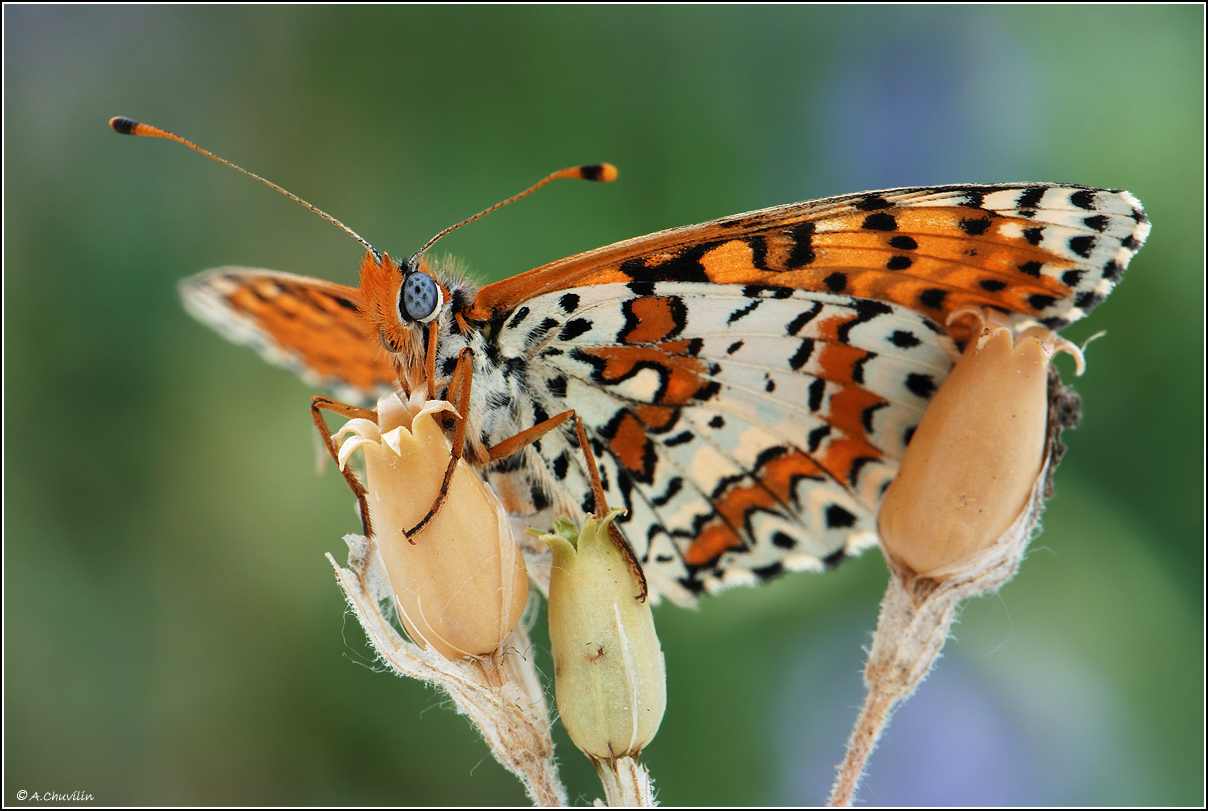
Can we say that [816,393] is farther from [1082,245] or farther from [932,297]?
[1082,245]


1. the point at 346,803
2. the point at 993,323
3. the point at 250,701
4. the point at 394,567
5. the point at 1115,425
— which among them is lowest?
the point at 346,803

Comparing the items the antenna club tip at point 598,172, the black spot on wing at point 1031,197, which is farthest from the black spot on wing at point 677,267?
the black spot on wing at point 1031,197

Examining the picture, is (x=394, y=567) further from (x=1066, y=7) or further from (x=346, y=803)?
(x=1066, y=7)

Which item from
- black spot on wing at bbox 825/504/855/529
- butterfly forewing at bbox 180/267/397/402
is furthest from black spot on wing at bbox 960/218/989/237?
butterfly forewing at bbox 180/267/397/402

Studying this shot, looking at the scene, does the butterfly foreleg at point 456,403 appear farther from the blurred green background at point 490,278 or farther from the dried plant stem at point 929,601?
the blurred green background at point 490,278

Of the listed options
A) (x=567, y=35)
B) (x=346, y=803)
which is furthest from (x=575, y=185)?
(x=346, y=803)

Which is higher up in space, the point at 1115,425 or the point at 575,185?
the point at 575,185
